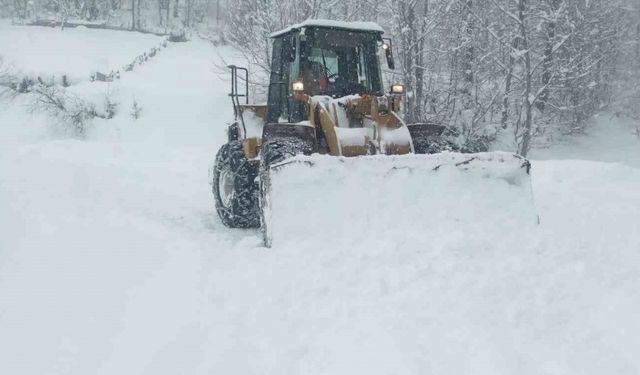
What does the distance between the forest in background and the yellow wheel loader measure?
1016 centimetres

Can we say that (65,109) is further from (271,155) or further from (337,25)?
(271,155)

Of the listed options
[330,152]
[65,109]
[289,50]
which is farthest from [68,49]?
[330,152]

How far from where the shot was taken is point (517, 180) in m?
5.41

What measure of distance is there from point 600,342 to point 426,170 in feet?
6.86

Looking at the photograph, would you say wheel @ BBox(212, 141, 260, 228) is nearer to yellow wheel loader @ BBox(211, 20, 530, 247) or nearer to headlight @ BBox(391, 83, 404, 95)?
yellow wheel loader @ BBox(211, 20, 530, 247)

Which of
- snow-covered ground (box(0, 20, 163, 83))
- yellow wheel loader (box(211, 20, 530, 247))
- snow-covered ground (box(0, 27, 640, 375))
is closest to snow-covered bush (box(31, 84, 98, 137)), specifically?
snow-covered ground (box(0, 20, 163, 83))

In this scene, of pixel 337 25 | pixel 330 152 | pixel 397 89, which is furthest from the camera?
pixel 337 25

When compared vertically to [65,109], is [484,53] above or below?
above

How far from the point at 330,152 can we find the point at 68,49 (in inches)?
1241

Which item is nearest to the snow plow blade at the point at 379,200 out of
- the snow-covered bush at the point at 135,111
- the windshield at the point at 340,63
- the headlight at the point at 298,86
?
the headlight at the point at 298,86

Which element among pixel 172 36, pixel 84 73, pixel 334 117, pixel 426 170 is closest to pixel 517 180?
pixel 426 170

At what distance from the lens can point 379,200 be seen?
5020 mm

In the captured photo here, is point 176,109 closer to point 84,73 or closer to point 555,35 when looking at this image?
point 84,73

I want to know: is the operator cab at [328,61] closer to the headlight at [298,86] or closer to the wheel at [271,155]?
the headlight at [298,86]
